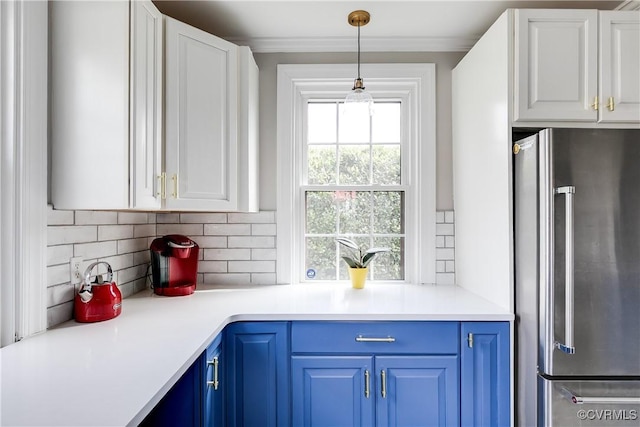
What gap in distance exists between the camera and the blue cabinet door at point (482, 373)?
159 centimetres

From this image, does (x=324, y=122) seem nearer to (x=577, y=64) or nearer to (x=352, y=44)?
(x=352, y=44)

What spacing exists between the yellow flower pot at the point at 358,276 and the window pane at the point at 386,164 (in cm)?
60

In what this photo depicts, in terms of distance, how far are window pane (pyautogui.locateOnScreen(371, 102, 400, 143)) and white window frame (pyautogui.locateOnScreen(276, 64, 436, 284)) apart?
0.30ft

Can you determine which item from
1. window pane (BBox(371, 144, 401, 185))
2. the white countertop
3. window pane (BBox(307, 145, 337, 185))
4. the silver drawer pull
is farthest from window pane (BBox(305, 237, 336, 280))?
the silver drawer pull

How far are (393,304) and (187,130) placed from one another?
128 cm

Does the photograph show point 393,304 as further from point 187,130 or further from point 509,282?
point 187,130

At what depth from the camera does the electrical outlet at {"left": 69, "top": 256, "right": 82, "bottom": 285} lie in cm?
150

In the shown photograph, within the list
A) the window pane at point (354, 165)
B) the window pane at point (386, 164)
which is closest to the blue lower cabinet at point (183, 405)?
the window pane at point (354, 165)

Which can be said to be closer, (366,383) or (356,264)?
(366,383)

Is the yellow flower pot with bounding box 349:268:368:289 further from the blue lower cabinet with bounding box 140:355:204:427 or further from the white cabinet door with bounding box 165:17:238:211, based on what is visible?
the blue lower cabinet with bounding box 140:355:204:427

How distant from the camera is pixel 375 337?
1.62 meters

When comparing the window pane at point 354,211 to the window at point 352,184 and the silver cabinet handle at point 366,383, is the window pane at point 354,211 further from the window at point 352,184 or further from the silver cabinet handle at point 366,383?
the silver cabinet handle at point 366,383

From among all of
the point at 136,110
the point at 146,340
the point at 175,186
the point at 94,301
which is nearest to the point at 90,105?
the point at 136,110

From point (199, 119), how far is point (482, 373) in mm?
1747
